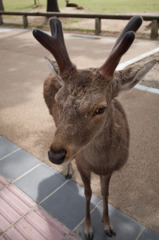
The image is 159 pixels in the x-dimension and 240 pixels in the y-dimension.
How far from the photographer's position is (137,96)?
6367mm

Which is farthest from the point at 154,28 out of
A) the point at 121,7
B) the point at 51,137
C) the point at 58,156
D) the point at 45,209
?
the point at 121,7

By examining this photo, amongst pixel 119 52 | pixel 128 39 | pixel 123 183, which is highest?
pixel 128 39

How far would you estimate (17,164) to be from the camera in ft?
13.4

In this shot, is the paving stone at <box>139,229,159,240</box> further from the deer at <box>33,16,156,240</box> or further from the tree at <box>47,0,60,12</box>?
the tree at <box>47,0,60,12</box>

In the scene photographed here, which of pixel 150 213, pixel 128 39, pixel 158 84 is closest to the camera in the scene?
pixel 128 39

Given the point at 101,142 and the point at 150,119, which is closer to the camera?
the point at 101,142

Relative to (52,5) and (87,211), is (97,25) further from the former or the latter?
(87,211)

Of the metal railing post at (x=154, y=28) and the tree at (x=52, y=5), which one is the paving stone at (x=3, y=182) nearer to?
the metal railing post at (x=154, y=28)

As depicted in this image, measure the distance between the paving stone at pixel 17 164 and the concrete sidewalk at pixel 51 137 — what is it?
0.06 ft

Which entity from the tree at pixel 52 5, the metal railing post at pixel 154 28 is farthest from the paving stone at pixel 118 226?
the tree at pixel 52 5

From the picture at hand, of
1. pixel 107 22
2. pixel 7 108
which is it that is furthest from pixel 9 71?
pixel 107 22

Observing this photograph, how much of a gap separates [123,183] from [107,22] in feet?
54.7

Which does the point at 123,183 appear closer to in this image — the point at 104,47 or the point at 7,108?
the point at 7,108

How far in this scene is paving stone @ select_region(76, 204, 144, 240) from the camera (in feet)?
9.49
